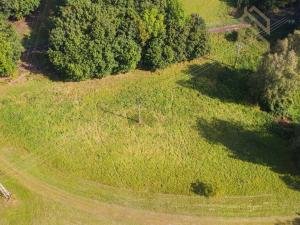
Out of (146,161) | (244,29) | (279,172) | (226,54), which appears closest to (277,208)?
(279,172)

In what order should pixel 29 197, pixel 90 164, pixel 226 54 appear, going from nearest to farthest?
pixel 29 197, pixel 90 164, pixel 226 54

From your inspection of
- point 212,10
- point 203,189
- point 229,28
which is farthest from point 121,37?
point 203,189

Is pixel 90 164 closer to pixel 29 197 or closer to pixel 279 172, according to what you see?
pixel 29 197

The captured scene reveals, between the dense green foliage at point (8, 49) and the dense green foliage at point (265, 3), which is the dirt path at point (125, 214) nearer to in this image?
the dense green foliage at point (8, 49)

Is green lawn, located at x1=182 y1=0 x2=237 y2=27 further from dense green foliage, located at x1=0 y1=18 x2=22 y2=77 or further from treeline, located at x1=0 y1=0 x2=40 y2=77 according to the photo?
dense green foliage, located at x1=0 y1=18 x2=22 y2=77

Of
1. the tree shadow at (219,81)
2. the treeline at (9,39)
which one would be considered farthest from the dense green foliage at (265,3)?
the treeline at (9,39)

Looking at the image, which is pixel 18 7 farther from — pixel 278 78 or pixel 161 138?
pixel 278 78

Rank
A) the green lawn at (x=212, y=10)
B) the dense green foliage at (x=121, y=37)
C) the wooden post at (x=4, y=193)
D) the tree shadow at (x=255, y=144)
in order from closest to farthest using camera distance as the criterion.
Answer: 1. the wooden post at (x=4, y=193)
2. the tree shadow at (x=255, y=144)
3. the dense green foliage at (x=121, y=37)
4. the green lawn at (x=212, y=10)
